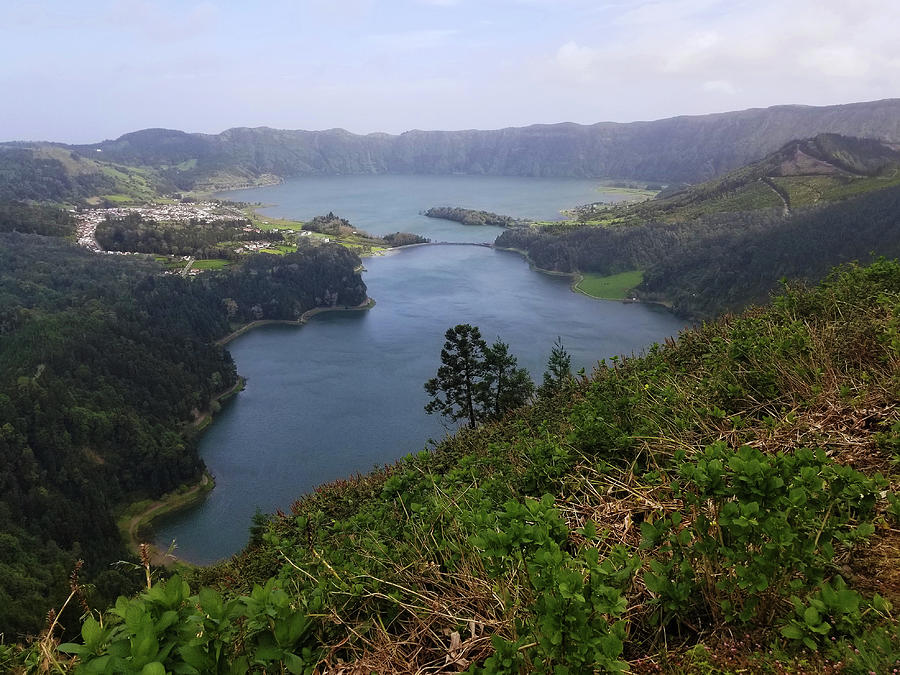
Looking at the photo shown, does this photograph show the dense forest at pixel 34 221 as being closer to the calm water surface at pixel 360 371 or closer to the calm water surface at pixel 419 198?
the calm water surface at pixel 360 371

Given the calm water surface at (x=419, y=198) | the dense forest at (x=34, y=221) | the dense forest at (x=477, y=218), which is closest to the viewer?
the dense forest at (x=34, y=221)

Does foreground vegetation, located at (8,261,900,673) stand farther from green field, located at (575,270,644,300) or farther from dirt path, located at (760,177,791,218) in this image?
dirt path, located at (760,177,791,218)

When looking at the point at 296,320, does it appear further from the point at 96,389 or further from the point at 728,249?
the point at 728,249

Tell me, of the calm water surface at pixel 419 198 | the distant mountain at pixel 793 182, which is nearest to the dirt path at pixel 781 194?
the distant mountain at pixel 793 182

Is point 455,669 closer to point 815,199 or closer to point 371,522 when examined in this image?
point 371,522

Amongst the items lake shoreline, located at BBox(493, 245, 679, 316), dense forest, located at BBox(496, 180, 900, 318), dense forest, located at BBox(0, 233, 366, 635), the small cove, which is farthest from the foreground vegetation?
lake shoreline, located at BBox(493, 245, 679, 316)

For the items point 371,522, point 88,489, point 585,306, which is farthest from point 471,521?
point 585,306
